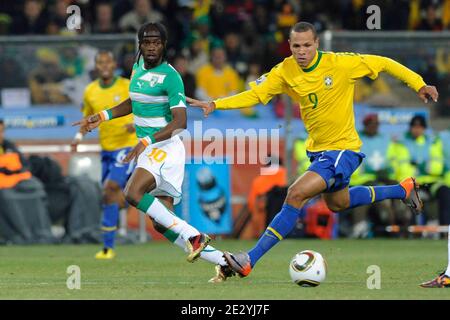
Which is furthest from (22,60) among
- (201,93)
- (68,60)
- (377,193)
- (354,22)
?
(377,193)

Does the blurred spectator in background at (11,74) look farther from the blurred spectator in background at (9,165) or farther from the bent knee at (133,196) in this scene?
the bent knee at (133,196)

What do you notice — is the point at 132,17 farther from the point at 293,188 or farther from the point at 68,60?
the point at 293,188

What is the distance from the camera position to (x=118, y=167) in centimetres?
1462

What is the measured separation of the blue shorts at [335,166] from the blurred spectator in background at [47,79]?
790cm

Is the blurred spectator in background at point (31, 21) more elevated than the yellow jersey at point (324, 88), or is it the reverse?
the blurred spectator in background at point (31, 21)

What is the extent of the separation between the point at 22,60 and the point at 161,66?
754cm

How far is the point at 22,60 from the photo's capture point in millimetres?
18516

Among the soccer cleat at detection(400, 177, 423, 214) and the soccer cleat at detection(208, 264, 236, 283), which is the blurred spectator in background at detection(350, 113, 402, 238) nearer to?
the soccer cleat at detection(400, 177, 423, 214)

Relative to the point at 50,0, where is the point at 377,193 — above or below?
below

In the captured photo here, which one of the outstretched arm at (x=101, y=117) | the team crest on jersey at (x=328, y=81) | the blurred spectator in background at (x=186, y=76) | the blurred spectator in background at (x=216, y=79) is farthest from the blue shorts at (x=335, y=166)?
the blurred spectator in background at (x=216, y=79)

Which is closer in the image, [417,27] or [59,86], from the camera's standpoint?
[59,86]

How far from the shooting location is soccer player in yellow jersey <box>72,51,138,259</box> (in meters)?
14.5

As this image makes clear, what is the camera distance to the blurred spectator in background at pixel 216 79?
19516 mm
